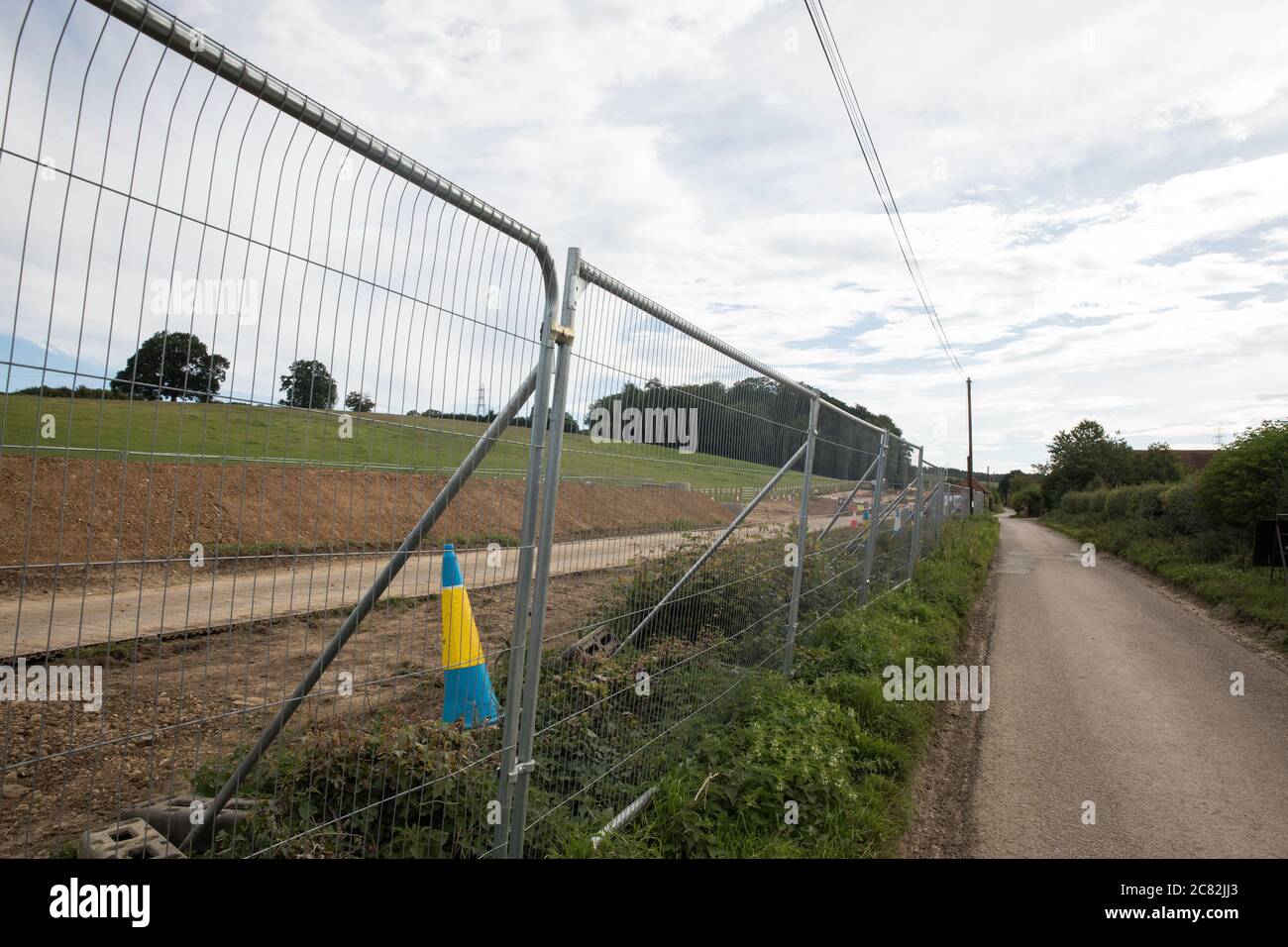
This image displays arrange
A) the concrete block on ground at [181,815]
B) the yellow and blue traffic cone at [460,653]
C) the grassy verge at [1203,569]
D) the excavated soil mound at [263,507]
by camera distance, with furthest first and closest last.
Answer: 1. the grassy verge at [1203,569]
2. the yellow and blue traffic cone at [460,653]
3. the concrete block on ground at [181,815]
4. the excavated soil mound at [263,507]

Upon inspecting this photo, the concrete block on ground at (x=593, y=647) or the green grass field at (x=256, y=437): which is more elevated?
the green grass field at (x=256, y=437)

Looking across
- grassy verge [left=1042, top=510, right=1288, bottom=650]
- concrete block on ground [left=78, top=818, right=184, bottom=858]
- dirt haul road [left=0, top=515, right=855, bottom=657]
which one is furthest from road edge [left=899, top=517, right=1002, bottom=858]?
grassy verge [left=1042, top=510, right=1288, bottom=650]

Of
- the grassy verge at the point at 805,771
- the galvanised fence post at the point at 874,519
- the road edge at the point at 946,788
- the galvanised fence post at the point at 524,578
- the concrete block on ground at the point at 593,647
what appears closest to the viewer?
the galvanised fence post at the point at 524,578

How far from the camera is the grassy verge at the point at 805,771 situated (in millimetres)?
3842

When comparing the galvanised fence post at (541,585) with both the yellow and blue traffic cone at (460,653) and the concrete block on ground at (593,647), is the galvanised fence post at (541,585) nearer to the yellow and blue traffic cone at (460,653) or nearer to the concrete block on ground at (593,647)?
the yellow and blue traffic cone at (460,653)

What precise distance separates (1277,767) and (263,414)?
6.54m

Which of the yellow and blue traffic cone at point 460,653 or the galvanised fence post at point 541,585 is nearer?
the yellow and blue traffic cone at point 460,653

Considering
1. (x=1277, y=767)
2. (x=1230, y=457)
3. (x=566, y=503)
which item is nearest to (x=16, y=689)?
(x=566, y=503)

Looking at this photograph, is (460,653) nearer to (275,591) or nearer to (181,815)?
(275,591)

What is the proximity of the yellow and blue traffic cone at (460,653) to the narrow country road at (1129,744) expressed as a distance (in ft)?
8.97

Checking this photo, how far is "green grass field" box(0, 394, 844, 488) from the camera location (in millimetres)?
1722

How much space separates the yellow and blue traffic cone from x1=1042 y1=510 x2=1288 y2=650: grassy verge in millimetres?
9970

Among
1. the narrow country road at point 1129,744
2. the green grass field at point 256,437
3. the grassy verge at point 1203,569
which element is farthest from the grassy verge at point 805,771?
the grassy verge at point 1203,569
